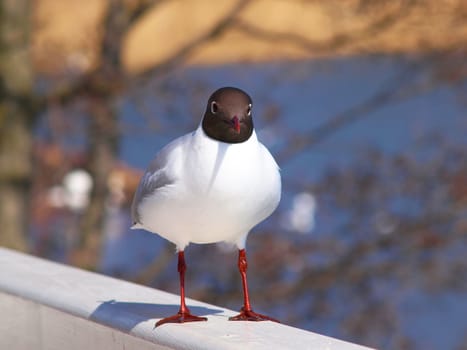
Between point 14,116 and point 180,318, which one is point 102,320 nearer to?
point 180,318

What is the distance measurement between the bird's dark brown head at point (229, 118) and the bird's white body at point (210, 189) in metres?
0.02

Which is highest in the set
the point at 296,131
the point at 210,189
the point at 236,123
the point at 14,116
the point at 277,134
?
the point at 296,131

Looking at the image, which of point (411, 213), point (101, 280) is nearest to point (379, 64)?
point (411, 213)

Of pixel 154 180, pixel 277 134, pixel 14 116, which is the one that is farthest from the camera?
pixel 277 134

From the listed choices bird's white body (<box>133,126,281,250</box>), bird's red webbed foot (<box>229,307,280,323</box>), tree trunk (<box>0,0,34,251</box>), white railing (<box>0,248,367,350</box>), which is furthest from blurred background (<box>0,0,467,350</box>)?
bird's white body (<box>133,126,281,250</box>)

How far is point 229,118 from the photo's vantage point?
245cm

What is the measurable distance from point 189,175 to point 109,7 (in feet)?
15.5

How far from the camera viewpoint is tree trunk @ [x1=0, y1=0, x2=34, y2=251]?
23.0 ft

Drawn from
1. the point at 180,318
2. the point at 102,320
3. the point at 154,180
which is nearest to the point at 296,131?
the point at 102,320

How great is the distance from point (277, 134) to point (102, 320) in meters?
4.86

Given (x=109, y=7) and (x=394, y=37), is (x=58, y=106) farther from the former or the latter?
(x=394, y=37)

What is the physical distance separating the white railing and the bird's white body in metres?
0.26

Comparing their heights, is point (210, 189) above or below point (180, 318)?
above

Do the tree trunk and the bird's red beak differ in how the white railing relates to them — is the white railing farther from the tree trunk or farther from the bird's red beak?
the tree trunk
